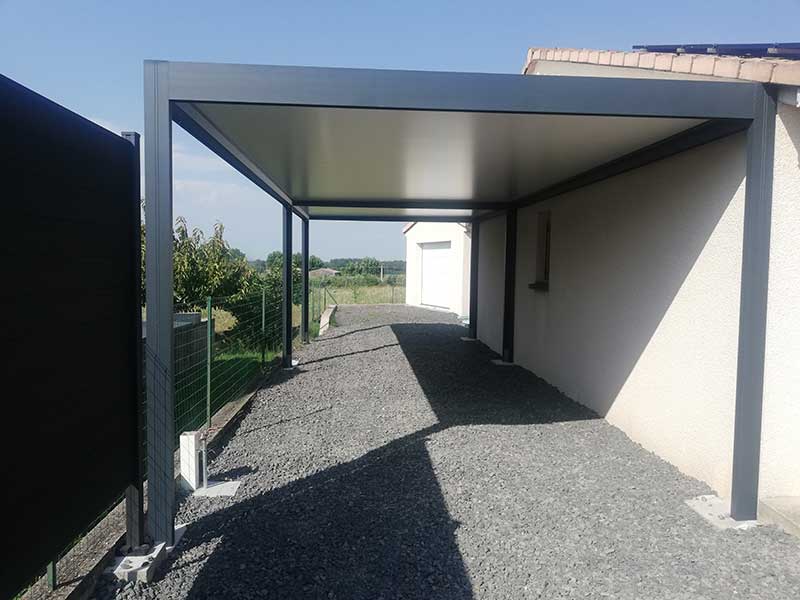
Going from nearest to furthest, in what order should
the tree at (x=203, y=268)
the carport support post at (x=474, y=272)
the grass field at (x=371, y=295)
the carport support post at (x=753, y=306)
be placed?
the carport support post at (x=753, y=306), the tree at (x=203, y=268), the carport support post at (x=474, y=272), the grass field at (x=371, y=295)

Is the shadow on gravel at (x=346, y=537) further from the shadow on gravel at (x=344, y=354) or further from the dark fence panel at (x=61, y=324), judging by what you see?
the shadow on gravel at (x=344, y=354)

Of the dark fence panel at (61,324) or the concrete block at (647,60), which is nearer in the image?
the dark fence panel at (61,324)

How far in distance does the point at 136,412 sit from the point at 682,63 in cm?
407

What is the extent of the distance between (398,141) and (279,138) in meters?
0.96

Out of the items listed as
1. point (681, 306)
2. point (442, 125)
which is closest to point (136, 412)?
point (442, 125)

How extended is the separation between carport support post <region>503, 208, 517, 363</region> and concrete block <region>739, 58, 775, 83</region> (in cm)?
561

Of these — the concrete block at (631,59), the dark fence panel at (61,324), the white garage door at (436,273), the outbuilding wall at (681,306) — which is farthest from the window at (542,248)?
the white garage door at (436,273)

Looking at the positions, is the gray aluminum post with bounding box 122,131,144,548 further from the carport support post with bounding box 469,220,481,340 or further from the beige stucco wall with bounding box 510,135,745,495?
the carport support post with bounding box 469,220,481,340

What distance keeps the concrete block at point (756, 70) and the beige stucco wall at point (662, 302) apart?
0.37 meters

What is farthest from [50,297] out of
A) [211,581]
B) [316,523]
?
[316,523]

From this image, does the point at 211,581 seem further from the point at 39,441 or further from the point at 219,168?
the point at 219,168

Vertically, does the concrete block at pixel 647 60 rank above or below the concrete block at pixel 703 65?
above

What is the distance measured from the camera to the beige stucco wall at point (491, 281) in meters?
9.89

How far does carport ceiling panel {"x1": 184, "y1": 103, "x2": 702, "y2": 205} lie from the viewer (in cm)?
355
